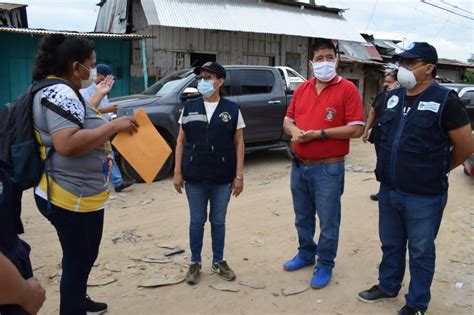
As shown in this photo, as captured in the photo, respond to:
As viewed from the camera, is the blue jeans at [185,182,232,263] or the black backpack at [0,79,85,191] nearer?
the black backpack at [0,79,85,191]

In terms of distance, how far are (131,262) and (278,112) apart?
520 cm

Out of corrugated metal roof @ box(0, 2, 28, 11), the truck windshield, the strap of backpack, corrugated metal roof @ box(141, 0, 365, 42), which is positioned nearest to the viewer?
the strap of backpack

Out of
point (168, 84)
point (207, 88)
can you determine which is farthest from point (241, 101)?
point (207, 88)

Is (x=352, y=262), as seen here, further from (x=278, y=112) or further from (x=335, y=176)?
(x=278, y=112)

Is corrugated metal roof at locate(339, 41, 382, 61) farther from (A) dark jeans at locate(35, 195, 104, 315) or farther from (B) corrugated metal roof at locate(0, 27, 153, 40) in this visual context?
(A) dark jeans at locate(35, 195, 104, 315)

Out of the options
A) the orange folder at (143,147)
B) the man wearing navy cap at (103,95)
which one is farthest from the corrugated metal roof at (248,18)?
the orange folder at (143,147)

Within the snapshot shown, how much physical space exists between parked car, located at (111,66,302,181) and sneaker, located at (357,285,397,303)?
4.46 metres

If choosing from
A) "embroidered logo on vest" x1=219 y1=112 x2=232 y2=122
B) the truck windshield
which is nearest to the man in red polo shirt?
"embroidered logo on vest" x1=219 y1=112 x2=232 y2=122

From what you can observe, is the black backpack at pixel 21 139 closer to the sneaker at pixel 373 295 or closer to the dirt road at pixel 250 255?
the dirt road at pixel 250 255

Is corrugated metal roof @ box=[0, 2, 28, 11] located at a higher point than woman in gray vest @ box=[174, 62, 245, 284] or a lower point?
higher

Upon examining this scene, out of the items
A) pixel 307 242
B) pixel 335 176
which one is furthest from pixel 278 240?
pixel 335 176

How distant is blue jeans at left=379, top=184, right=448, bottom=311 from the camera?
2.96 meters

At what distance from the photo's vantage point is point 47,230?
4.93 meters

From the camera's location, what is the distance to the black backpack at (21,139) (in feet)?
7.23
